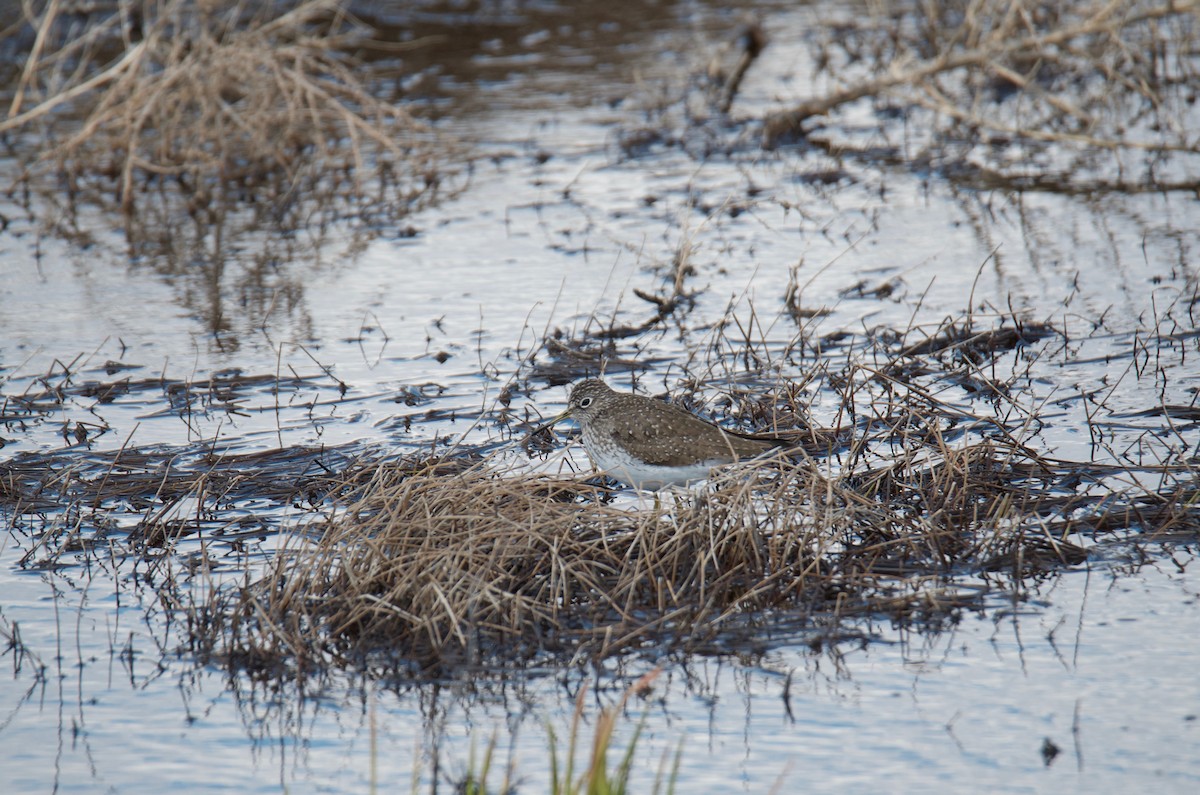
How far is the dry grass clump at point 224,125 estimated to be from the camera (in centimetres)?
1202

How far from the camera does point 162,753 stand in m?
4.80

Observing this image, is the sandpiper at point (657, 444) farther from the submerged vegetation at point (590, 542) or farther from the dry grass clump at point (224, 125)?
the dry grass clump at point (224, 125)

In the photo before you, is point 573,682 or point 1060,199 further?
point 1060,199

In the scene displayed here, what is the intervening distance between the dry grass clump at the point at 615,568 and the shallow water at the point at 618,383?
17 centimetres

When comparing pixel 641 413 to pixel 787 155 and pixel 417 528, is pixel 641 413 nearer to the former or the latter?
pixel 417 528

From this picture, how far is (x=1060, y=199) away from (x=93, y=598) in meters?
8.90

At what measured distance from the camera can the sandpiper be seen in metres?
6.38

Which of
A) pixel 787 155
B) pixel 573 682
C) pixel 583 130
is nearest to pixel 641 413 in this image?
pixel 573 682

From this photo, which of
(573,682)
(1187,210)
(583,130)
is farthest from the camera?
A: (583,130)

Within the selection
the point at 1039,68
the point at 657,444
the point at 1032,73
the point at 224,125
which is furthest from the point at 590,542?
the point at 1039,68

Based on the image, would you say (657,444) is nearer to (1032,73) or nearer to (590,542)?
(590,542)

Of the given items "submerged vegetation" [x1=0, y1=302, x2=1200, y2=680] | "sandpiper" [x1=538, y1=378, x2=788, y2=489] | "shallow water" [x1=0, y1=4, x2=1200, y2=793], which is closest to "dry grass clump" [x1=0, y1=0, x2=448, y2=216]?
"shallow water" [x1=0, y1=4, x2=1200, y2=793]

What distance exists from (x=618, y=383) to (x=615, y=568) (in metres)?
2.98

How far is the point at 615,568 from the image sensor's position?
18.5 feet
